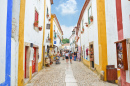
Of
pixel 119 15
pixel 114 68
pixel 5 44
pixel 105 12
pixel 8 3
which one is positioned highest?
pixel 105 12

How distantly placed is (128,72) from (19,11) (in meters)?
5.08

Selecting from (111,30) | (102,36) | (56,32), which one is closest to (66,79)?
(102,36)

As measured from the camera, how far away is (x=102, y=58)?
750 centimetres

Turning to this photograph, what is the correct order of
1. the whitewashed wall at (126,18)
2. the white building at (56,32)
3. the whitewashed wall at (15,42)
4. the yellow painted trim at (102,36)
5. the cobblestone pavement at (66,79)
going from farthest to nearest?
the white building at (56,32)
the yellow painted trim at (102,36)
the cobblestone pavement at (66,79)
the whitewashed wall at (15,42)
the whitewashed wall at (126,18)

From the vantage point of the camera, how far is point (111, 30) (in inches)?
303

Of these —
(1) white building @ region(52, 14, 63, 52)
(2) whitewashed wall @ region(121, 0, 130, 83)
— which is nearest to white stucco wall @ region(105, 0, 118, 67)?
(2) whitewashed wall @ region(121, 0, 130, 83)

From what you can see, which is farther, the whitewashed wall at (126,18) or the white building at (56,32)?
the white building at (56,32)

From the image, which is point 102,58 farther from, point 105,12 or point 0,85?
point 0,85

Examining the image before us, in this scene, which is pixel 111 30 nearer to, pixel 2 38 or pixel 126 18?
pixel 126 18

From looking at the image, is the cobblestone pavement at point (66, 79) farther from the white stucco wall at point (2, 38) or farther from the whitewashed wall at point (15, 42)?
the white stucco wall at point (2, 38)

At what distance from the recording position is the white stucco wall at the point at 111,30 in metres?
7.55

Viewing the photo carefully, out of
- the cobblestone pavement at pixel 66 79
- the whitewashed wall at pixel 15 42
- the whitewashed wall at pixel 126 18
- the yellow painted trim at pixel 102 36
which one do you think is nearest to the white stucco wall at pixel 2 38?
the whitewashed wall at pixel 15 42

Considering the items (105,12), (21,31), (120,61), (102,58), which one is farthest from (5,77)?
(105,12)

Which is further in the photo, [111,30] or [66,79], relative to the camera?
[111,30]
